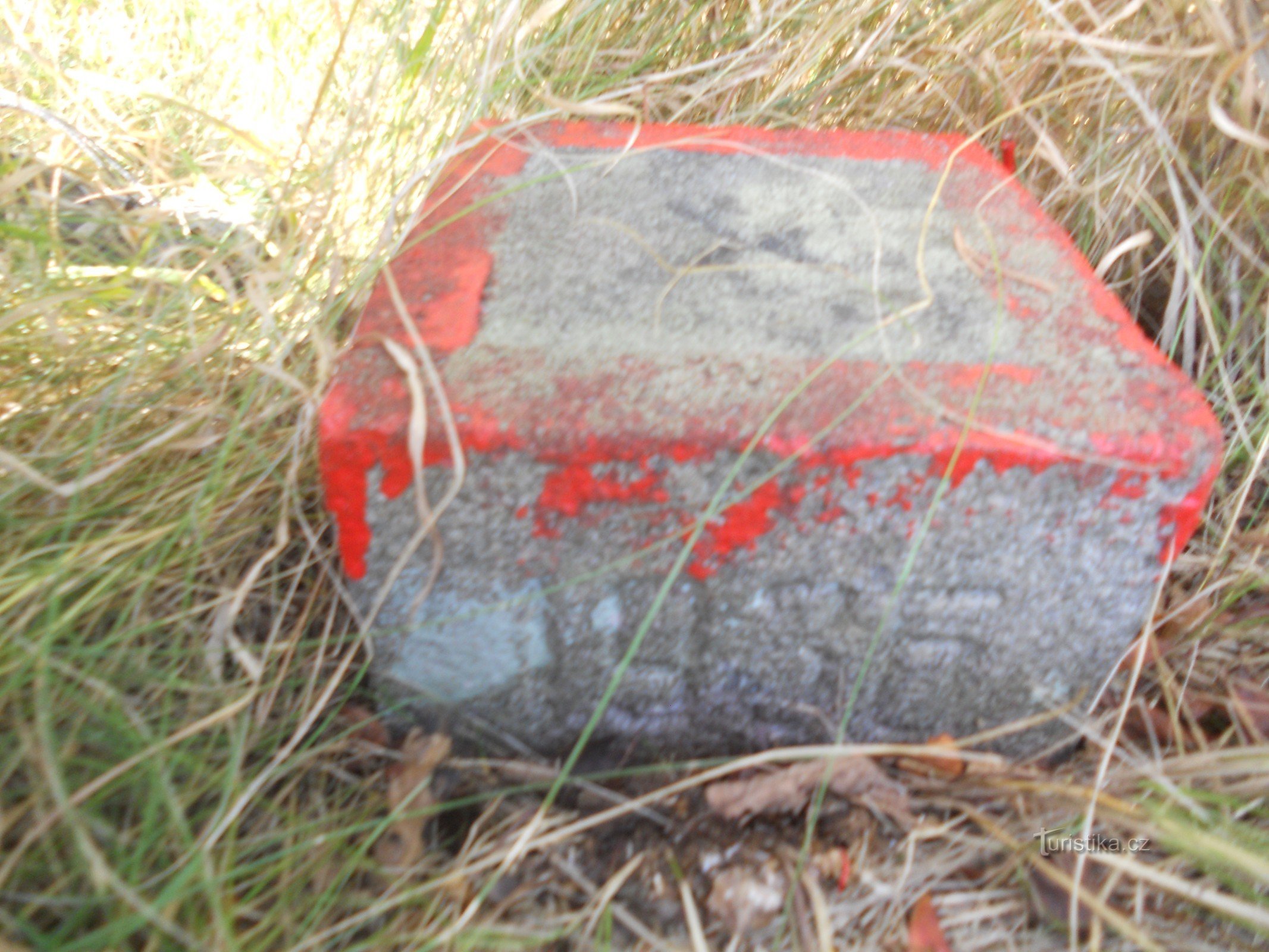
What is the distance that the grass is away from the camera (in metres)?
0.78

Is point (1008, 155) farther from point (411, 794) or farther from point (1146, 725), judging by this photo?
point (411, 794)

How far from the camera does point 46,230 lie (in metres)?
1.27

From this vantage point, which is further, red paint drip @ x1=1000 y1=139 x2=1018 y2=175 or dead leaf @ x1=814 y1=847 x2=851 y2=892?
red paint drip @ x1=1000 y1=139 x2=1018 y2=175

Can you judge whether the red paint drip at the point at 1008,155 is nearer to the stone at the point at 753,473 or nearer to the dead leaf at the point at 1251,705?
the stone at the point at 753,473

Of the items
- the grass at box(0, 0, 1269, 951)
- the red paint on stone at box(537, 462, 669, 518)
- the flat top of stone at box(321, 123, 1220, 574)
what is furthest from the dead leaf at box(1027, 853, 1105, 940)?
the red paint on stone at box(537, 462, 669, 518)

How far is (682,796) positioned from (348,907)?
13.5 inches

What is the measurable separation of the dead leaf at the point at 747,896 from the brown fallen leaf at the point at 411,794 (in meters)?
0.30

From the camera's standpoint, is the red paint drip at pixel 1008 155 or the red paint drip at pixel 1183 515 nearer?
the red paint drip at pixel 1183 515

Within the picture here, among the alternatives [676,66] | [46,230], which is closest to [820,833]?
[46,230]

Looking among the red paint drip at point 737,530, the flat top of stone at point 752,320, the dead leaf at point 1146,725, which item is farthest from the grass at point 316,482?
the red paint drip at point 737,530

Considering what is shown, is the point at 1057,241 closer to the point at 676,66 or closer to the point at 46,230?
the point at 676,66

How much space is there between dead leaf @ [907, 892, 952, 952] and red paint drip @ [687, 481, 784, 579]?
0.40 meters

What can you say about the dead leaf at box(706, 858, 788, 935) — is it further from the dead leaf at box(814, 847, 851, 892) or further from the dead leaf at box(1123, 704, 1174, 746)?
the dead leaf at box(1123, 704, 1174, 746)

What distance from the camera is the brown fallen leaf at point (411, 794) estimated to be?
2.87ft
